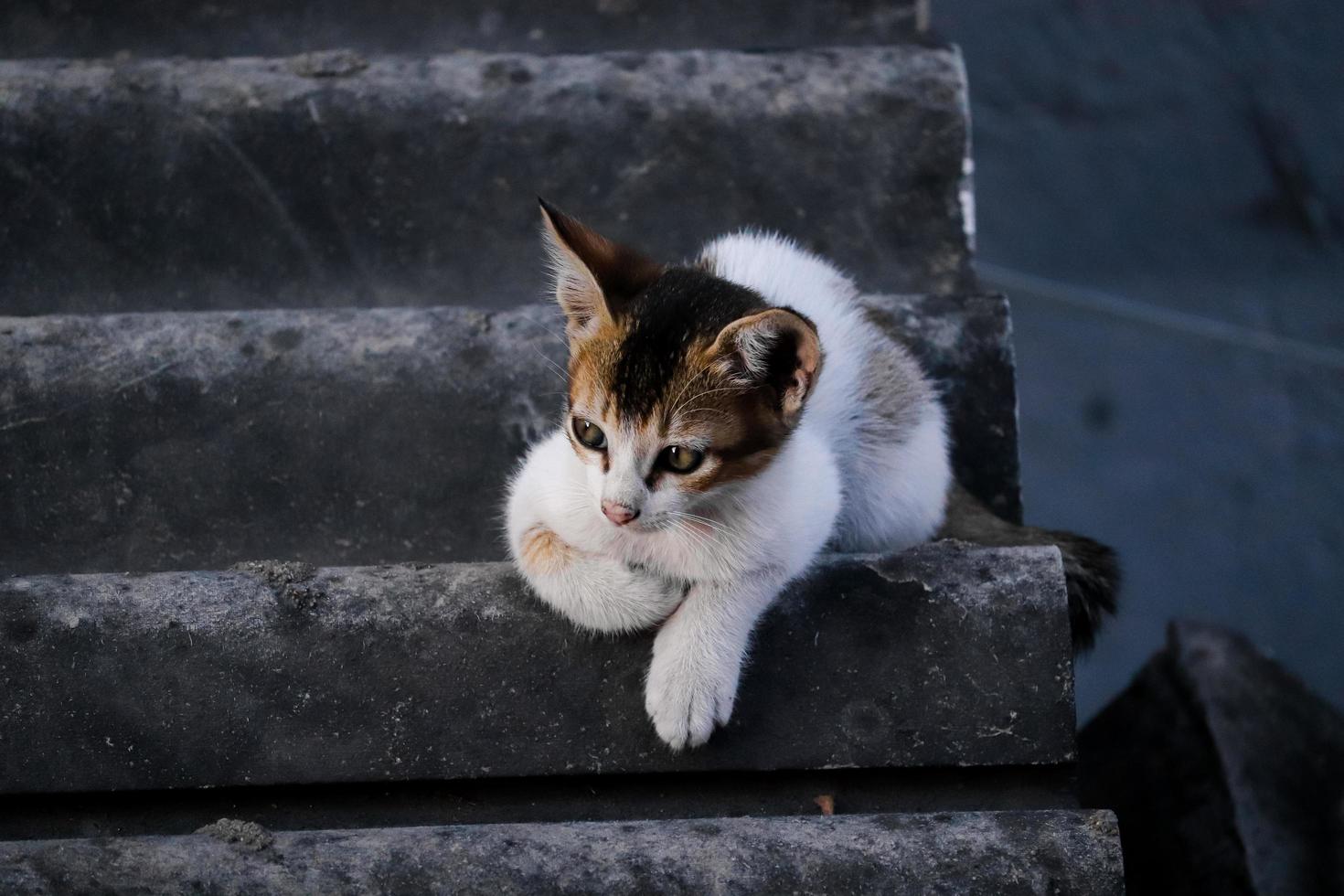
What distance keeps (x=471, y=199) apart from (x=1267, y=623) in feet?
10.1

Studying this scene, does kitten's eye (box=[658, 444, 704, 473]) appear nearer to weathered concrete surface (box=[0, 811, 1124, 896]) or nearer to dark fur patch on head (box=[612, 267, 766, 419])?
dark fur patch on head (box=[612, 267, 766, 419])

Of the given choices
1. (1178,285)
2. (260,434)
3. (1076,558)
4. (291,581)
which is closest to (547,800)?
(291,581)

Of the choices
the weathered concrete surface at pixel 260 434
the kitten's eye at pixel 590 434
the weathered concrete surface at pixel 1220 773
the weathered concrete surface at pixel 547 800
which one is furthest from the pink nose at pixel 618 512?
the weathered concrete surface at pixel 1220 773

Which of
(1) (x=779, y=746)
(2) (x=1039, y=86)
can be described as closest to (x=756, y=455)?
(1) (x=779, y=746)

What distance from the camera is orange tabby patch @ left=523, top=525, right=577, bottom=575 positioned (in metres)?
1.92

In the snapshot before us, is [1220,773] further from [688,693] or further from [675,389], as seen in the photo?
[675,389]

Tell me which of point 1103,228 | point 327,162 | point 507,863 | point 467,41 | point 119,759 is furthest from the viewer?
point 1103,228

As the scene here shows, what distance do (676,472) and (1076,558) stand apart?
2.79 ft

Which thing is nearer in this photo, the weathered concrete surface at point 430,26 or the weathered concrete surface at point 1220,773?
the weathered concrete surface at point 1220,773

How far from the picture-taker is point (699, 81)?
309 centimetres

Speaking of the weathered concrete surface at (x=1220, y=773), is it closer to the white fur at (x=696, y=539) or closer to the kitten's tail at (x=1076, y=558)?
the kitten's tail at (x=1076, y=558)

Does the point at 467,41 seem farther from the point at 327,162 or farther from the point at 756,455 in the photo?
the point at 756,455

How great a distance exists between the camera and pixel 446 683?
189 centimetres

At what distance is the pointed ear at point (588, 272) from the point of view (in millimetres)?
1912
